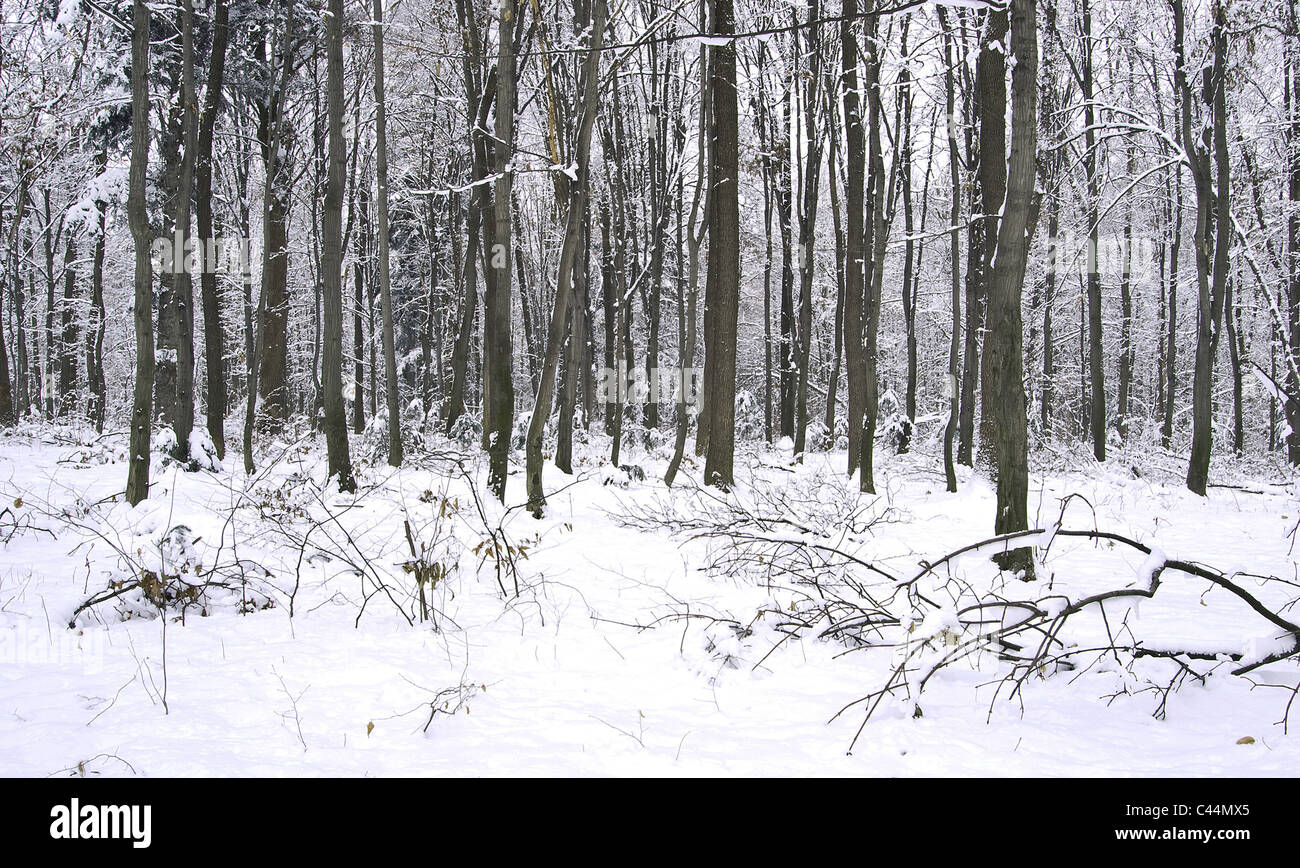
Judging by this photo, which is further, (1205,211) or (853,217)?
(853,217)

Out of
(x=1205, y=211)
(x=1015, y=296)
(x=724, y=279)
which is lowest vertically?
(x=1015, y=296)

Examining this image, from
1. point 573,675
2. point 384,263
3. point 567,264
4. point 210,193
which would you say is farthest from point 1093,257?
point 210,193

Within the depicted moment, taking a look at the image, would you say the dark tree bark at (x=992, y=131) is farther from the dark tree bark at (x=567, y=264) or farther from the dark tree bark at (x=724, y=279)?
the dark tree bark at (x=567, y=264)

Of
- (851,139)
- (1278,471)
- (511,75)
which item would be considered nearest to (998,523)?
(511,75)

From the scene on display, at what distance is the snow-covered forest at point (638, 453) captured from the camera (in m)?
3.00

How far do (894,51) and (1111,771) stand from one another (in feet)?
46.8

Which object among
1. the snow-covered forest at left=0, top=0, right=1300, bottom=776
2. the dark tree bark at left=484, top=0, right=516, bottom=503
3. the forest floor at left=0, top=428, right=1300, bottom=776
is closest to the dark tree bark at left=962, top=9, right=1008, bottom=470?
the snow-covered forest at left=0, top=0, right=1300, bottom=776

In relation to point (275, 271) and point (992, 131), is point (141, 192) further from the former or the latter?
point (275, 271)

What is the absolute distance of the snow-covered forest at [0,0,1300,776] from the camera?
3.00 metres

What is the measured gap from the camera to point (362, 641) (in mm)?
4117

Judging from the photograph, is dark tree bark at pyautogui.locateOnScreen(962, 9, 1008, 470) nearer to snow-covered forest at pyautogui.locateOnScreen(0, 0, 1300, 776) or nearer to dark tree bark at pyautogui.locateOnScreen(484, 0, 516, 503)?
snow-covered forest at pyautogui.locateOnScreen(0, 0, 1300, 776)

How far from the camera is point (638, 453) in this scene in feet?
64.1
